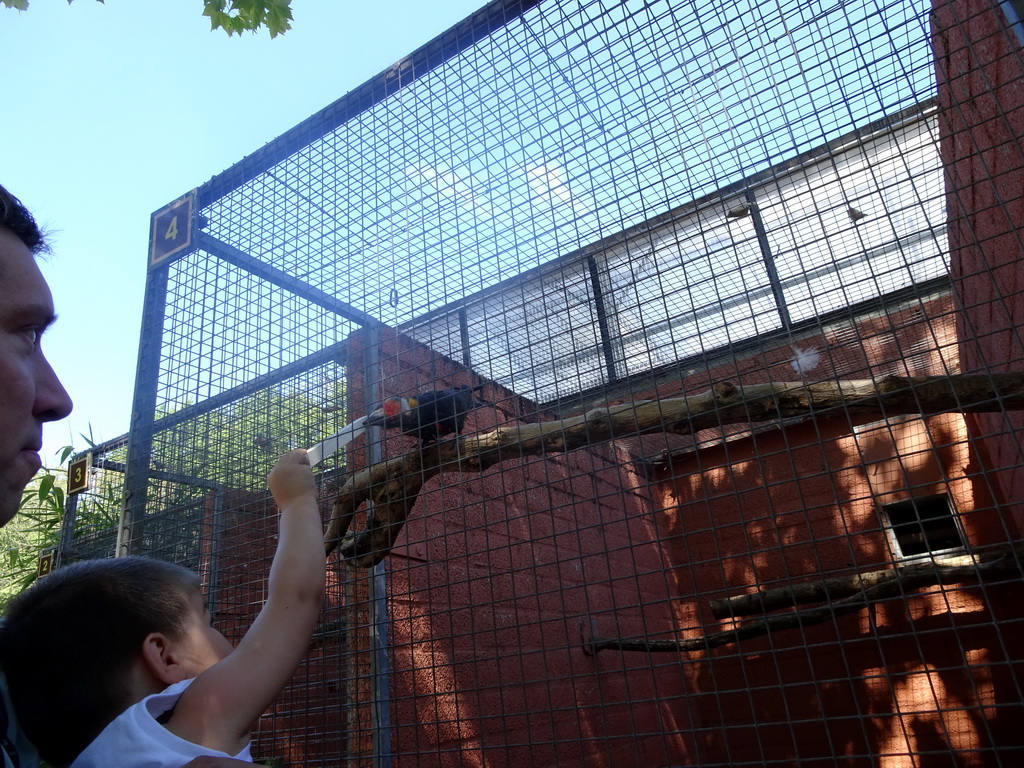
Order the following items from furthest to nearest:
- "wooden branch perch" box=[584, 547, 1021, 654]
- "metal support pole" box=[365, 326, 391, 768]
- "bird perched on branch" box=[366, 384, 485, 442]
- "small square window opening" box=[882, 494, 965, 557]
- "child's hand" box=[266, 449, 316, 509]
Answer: "small square window opening" box=[882, 494, 965, 557] → "wooden branch perch" box=[584, 547, 1021, 654] → "bird perched on branch" box=[366, 384, 485, 442] → "metal support pole" box=[365, 326, 391, 768] → "child's hand" box=[266, 449, 316, 509]

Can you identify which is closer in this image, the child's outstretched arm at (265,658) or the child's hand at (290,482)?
the child's outstretched arm at (265,658)

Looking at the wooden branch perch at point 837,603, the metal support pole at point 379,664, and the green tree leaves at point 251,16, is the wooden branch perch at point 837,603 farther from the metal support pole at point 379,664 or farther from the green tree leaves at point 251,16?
the green tree leaves at point 251,16

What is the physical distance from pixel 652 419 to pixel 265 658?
1.04m

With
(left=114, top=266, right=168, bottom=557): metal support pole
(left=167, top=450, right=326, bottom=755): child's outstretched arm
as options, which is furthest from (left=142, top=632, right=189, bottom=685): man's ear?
(left=114, top=266, right=168, bottom=557): metal support pole

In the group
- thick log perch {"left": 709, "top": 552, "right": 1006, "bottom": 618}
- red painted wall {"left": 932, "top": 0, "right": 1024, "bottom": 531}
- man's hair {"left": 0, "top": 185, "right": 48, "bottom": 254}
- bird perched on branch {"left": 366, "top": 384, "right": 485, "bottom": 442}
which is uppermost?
red painted wall {"left": 932, "top": 0, "right": 1024, "bottom": 531}

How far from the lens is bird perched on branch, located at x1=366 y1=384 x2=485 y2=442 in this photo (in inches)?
72.5

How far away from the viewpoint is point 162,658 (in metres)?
1.02

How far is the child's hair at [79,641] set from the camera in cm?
95

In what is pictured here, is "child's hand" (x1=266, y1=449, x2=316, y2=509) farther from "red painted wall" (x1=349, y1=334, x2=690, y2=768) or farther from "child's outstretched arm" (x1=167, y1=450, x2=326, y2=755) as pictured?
"red painted wall" (x1=349, y1=334, x2=690, y2=768)

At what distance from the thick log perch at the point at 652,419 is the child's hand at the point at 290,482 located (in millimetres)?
622

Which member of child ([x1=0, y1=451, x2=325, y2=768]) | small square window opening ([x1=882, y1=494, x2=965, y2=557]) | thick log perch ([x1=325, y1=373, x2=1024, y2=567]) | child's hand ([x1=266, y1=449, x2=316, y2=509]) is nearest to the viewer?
child ([x1=0, y1=451, x2=325, y2=768])

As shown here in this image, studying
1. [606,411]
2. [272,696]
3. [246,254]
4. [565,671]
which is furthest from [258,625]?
[565,671]

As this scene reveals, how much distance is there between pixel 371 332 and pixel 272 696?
4.71 ft

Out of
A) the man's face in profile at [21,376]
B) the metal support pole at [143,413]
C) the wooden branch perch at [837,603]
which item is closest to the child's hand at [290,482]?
the man's face in profile at [21,376]
